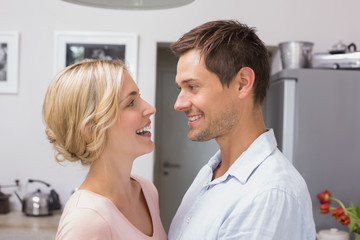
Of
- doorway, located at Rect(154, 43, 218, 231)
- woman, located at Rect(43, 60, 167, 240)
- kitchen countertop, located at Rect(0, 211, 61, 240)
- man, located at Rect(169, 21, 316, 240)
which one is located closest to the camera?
man, located at Rect(169, 21, 316, 240)

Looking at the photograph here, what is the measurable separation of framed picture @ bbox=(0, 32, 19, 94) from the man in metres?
2.43

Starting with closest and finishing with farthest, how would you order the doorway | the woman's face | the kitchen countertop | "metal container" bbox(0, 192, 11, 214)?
the woman's face → the kitchen countertop → "metal container" bbox(0, 192, 11, 214) → the doorway

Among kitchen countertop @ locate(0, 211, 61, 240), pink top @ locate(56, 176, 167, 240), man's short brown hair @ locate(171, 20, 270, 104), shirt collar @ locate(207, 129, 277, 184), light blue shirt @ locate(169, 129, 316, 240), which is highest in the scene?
man's short brown hair @ locate(171, 20, 270, 104)

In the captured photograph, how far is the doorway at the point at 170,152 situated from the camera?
4.66 metres

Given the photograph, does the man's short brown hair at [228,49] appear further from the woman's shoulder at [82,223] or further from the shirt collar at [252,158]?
the woman's shoulder at [82,223]

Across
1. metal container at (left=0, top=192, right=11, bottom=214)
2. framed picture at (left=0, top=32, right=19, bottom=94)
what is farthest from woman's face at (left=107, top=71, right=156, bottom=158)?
framed picture at (left=0, top=32, right=19, bottom=94)

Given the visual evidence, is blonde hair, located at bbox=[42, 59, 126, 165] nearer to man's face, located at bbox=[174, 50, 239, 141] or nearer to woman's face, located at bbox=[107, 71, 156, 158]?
woman's face, located at bbox=[107, 71, 156, 158]

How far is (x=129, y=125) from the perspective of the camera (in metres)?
1.43

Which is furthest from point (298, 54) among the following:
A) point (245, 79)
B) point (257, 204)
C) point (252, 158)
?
point (257, 204)

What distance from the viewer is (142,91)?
347cm

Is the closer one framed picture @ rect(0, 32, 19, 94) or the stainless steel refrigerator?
the stainless steel refrigerator

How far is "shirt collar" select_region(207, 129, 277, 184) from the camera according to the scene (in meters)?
1.23

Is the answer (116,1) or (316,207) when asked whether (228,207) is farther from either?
(316,207)

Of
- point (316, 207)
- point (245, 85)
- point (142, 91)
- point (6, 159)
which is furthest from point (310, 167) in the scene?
point (6, 159)
